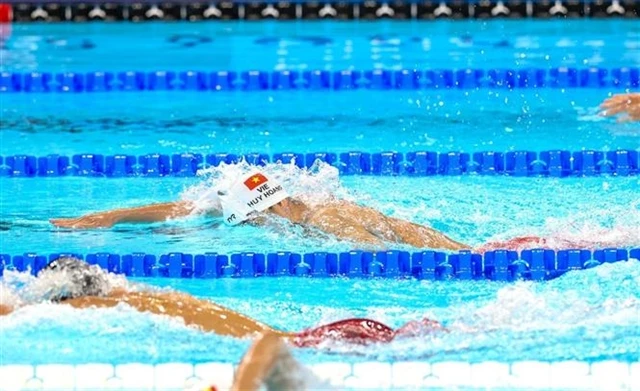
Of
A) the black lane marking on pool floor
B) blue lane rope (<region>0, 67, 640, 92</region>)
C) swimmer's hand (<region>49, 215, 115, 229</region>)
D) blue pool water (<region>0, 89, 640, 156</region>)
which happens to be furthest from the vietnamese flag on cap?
the black lane marking on pool floor

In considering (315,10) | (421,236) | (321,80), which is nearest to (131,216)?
(421,236)

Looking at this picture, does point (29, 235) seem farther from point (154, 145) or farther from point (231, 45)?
point (231, 45)

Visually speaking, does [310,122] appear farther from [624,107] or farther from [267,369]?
[267,369]

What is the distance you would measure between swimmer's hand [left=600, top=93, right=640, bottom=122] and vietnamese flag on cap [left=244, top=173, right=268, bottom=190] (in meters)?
2.16

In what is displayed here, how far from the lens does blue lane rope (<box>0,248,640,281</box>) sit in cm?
496

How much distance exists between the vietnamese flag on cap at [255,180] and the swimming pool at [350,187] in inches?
6.2

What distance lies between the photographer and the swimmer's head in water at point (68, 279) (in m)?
4.39

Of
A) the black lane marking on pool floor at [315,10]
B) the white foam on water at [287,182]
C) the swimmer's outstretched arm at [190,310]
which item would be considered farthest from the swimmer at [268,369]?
the black lane marking on pool floor at [315,10]

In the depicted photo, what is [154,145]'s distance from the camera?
658 centimetres

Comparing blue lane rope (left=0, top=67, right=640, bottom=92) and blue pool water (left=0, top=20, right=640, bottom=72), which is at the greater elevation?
blue pool water (left=0, top=20, right=640, bottom=72)

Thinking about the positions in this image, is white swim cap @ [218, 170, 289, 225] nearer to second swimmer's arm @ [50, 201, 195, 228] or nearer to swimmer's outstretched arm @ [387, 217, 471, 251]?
second swimmer's arm @ [50, 201, 195, 228]

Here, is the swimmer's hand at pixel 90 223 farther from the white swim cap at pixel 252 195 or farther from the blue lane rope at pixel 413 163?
the blue lane rope at pixel 413 163

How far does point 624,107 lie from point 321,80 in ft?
4.89

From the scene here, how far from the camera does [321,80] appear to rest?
753 centimetres
